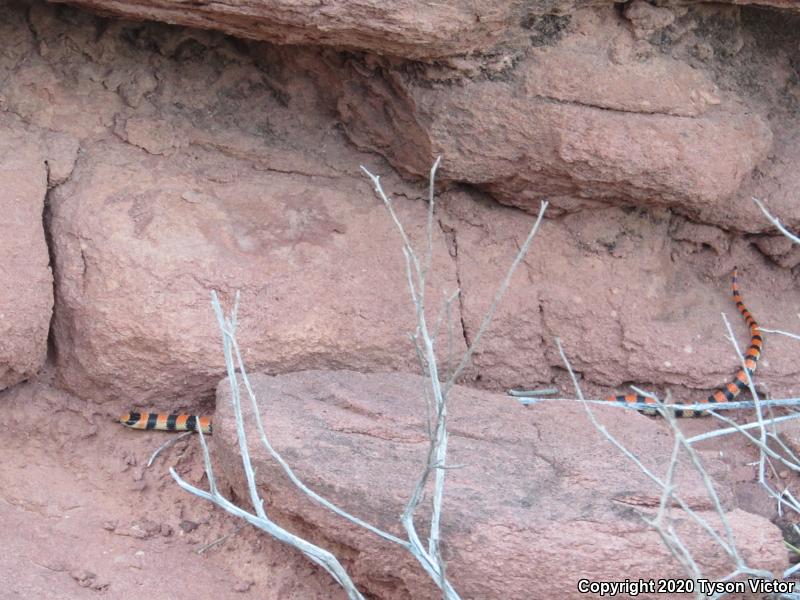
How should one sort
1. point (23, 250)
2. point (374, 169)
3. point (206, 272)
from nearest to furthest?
point (23, 250) < point (206, 272) < point (374, 169)

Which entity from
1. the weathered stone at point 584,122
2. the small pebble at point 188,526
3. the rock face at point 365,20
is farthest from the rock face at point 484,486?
the rock face at point 365,20

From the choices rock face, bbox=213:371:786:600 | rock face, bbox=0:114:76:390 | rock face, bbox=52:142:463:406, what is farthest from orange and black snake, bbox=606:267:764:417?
rock face, bbox=0:114:76:390

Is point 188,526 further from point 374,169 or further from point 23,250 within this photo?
point 374,169

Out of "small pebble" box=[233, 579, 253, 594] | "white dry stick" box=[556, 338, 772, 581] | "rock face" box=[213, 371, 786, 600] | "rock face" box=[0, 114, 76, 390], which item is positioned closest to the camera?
"white dry stick" box=[556, 338, 772, 581]

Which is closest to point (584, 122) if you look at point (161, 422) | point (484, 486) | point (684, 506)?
point (484, 486)

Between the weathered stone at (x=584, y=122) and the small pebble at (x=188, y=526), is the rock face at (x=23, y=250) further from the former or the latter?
the weathered stone at (x=584, y=122)

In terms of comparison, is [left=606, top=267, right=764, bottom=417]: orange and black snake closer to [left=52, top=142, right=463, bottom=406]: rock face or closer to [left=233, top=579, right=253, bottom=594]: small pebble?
[left=52, top=142, right=463, bottom=406]: rock face
